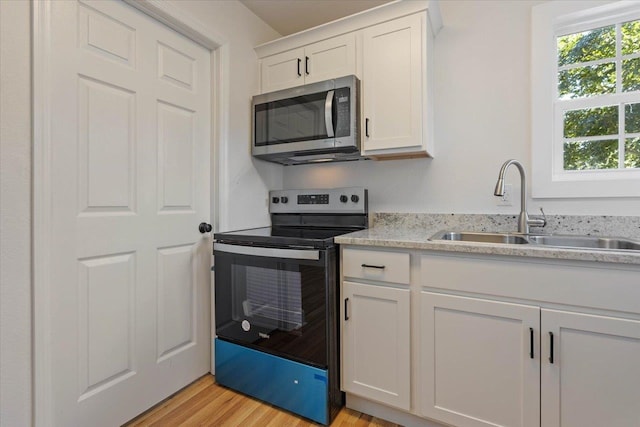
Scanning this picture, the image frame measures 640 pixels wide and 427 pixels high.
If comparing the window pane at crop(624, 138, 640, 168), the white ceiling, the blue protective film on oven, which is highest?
the white ceiling

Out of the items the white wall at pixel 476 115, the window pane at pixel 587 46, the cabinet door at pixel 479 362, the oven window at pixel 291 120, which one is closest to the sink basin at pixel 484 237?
the white wall at pixel 476 115

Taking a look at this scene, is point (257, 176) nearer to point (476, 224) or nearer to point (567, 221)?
point (476, 224)

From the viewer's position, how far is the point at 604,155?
1.64 meters

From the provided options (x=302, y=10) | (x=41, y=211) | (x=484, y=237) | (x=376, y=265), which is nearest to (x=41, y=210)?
(x=41, y=211)

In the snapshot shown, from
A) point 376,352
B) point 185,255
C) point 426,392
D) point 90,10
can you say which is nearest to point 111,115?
point 90,10

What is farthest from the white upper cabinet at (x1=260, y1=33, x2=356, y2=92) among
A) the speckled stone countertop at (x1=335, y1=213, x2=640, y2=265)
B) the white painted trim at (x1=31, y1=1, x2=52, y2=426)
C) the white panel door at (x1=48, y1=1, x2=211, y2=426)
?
the white painted trim at (x1=31, y1=1, x2=52, y2=426)

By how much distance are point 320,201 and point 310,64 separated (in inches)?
35.0

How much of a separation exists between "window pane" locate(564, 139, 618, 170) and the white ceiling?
1433 mm

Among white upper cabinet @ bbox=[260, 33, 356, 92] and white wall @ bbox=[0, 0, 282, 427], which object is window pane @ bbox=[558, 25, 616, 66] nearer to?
white upper cabinet @ bbox=[260, 33, 356, 92]

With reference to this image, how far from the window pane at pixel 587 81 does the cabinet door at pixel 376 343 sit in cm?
145

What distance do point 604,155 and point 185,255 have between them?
2.32 m

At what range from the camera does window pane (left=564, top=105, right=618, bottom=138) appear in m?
1.64

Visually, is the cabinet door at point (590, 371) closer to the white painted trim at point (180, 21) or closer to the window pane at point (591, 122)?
the window pane at point (591, 122)

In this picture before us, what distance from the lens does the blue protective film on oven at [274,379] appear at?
4.82 ft
